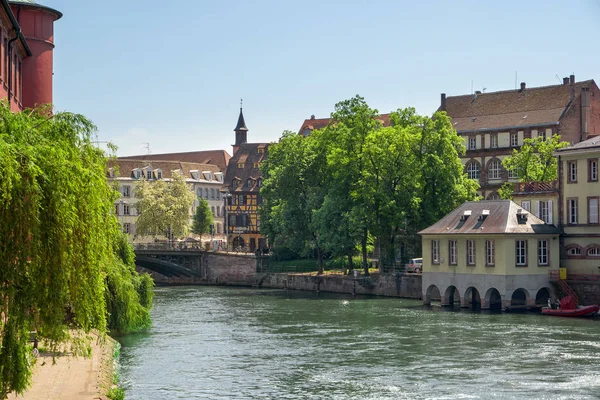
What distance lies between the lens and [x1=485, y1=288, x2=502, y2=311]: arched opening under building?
65.6 metres

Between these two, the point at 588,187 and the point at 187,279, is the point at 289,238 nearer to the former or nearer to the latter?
the point at 187,279

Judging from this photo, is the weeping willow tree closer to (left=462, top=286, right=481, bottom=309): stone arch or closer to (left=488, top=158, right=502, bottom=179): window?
(left=462, top=286, right=481, bottom=309): stone arch

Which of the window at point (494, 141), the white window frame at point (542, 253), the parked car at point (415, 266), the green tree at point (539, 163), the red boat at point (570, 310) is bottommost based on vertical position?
the red boat at point (570, 310)

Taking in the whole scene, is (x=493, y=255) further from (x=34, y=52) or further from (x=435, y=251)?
(x=34, y=52)

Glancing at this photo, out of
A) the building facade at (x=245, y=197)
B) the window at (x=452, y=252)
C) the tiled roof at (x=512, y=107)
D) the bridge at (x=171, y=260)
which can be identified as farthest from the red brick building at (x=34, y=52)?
the building facade at (x=245, y=197)

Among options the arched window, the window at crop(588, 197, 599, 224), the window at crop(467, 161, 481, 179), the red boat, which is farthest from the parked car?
the window at crop(467, 161, 481, 179)

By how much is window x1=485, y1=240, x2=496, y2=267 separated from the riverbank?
32.0 m

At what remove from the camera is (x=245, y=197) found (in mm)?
138125

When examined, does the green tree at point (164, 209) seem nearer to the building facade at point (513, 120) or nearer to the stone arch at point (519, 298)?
the building facade at point (513, 120)

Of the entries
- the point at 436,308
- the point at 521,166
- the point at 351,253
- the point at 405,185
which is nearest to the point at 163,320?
the point at 436,308

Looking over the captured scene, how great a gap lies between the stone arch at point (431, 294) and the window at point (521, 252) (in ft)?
26.3

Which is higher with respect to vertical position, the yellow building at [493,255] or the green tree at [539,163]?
the green tree at [539,163]

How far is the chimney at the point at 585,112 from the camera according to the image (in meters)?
100

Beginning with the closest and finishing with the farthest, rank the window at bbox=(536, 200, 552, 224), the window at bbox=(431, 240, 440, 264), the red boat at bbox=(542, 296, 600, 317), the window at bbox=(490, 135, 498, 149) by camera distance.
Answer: the red boat at bbox=(542, 296, 600, 317) → the window at bbox=(536, 200, 552, 224) → the window at bbox=(431, 240, 440, 264) → the window at bbox=(490, 135, 498, 149)
